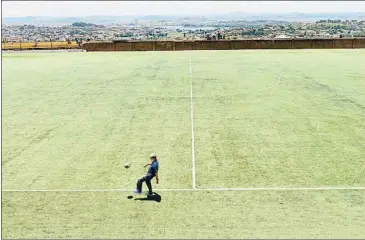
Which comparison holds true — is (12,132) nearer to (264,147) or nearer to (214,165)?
(214,165)

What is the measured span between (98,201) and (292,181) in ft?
20.3

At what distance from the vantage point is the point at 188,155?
1814cm

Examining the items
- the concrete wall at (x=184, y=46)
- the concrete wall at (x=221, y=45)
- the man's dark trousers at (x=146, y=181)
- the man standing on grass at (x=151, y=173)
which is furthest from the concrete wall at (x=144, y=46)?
the man standing on grass at (x=151, y=173)

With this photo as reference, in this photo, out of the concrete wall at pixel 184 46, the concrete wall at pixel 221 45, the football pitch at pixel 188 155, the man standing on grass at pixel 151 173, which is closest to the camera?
the football pitch at pixel 188 155

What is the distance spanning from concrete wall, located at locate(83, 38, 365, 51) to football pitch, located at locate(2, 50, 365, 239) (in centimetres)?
2391

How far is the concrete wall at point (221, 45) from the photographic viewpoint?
197 ft

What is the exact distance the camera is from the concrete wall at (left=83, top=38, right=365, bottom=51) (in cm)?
5994

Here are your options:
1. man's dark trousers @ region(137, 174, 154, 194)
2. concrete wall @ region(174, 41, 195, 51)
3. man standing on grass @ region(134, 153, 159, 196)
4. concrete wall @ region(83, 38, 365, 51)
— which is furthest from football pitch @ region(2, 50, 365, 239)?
concrete wall @ region(174, 41, 195, 51)

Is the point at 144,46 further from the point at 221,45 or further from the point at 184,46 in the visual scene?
the point at 221,45

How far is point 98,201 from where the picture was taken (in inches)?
541

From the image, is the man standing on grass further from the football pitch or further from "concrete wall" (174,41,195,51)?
"concrete wall" (174,41,195,51)

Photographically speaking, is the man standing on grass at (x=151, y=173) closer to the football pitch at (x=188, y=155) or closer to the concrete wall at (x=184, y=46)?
the football pitch at (x=188, y=155)

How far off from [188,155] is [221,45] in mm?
43737

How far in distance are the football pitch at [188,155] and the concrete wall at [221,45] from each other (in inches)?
941
